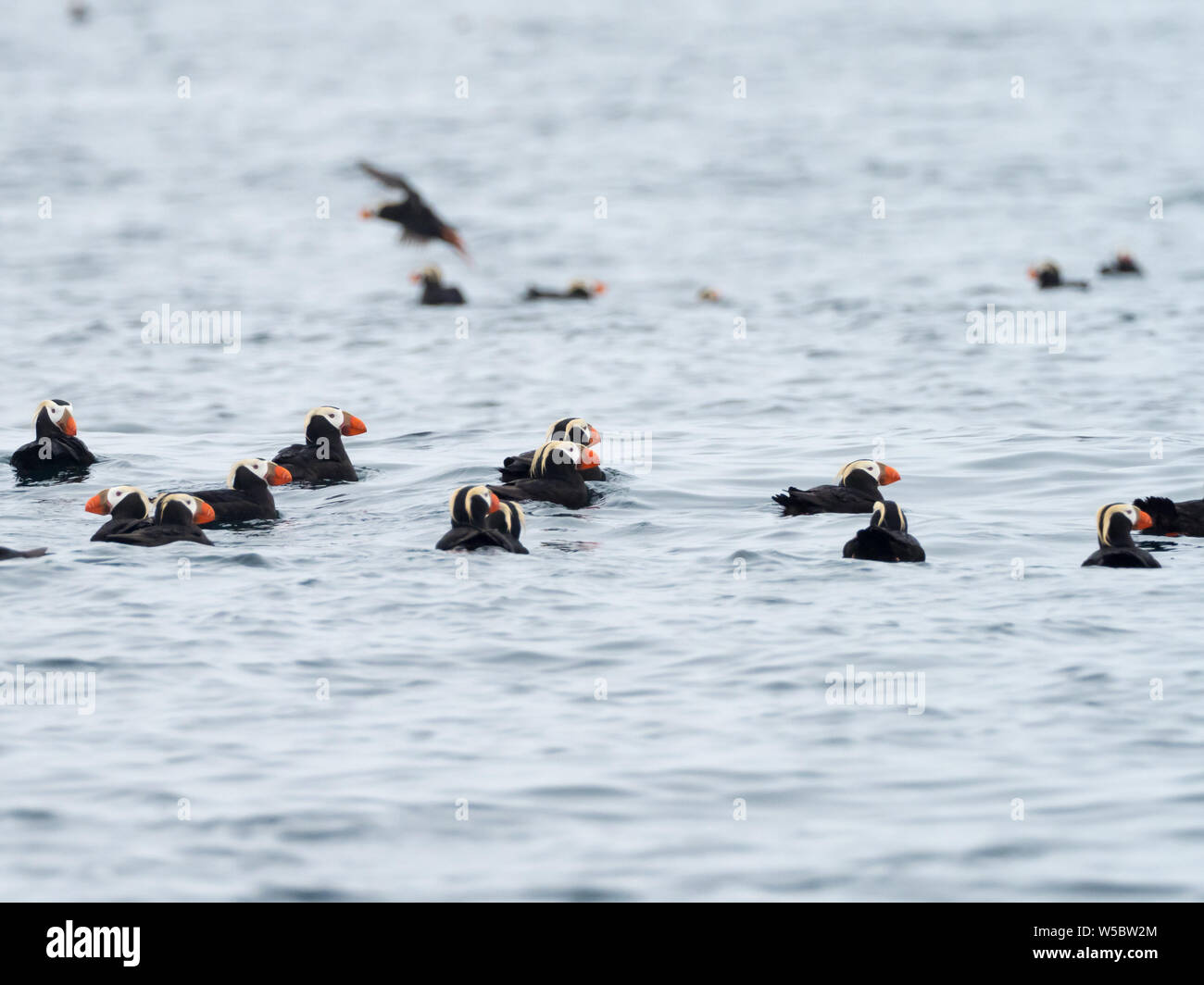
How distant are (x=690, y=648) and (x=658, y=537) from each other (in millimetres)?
3258

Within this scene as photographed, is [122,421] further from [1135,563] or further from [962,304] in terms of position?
[962,304]

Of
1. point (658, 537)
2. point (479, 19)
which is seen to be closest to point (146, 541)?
point (658, 537)

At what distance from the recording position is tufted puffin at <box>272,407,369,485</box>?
49.9 ft

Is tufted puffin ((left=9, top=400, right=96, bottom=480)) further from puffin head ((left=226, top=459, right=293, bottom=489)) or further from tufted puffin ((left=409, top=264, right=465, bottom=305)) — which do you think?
tufted puffin ((left=409, top=264, right=465, bottom=305))

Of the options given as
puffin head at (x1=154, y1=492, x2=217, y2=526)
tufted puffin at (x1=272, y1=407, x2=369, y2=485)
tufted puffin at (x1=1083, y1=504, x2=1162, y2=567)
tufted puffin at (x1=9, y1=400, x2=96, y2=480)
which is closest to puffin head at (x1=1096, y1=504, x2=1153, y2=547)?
tufted puffin at (x1=1083, y1=504, x2=1162, y2=567)

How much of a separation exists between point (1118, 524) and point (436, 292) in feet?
59.6

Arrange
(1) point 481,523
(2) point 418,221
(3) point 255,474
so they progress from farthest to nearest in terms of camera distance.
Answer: (2) point 418,221
(3) point 255,474
(1) point 481,523

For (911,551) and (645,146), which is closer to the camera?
(911,551)

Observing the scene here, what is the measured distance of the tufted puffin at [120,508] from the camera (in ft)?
40.5

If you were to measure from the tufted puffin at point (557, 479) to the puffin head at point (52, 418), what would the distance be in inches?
182

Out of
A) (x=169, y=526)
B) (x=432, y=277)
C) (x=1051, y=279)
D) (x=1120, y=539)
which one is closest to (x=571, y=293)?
(x=432, y=277)

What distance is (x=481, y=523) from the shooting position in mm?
12281

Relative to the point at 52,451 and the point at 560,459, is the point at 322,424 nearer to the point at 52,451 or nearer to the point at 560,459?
the point at 52,451
